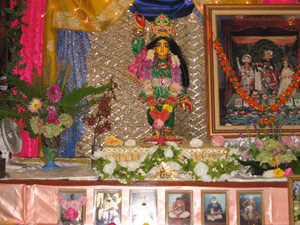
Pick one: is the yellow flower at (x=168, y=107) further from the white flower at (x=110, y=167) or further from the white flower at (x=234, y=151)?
→ the white flower at (x=110, y=167)

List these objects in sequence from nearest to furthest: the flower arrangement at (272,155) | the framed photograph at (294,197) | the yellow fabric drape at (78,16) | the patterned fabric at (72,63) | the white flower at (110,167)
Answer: the framed photograph at (294,197), the white flower at (110,167), the flower arrangement at (272,155), the yellow fabric drape at (78,16), the patterned fabric at (72,63)

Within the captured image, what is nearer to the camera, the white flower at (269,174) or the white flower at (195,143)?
the white flower at (269,174)

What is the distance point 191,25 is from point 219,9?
377 mm

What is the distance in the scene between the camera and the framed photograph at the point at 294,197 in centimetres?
245

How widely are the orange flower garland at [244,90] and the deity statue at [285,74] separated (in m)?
0.04

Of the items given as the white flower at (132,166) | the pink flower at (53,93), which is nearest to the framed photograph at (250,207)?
the white flower at (132,166)

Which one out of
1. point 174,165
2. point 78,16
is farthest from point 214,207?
point 78,16

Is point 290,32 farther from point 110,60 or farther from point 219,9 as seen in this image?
point 110,60

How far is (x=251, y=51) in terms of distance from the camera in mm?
3674

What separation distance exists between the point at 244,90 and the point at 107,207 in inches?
73.4

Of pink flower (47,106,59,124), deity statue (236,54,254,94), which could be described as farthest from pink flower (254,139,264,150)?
pink flower (47,106,59,124)

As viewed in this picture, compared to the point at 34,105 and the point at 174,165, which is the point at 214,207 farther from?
the point at 34,105

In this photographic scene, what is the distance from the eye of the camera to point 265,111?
3.57 meters

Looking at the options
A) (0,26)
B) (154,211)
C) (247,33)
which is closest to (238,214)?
(154,211)
